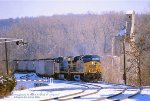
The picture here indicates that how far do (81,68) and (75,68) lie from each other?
5.10 ft

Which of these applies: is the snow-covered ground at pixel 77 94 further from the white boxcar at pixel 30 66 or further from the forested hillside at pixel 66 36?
the forested hillside at pixel 66 36

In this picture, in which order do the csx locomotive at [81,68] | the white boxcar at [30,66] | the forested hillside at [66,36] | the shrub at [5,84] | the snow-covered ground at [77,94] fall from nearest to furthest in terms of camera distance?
the snow-covered ground at [77,94]
the shrub at [5,84]
the csx locomotive at [81,68]
the white boxcar at [30,66]
the forested hillside at [66,36]

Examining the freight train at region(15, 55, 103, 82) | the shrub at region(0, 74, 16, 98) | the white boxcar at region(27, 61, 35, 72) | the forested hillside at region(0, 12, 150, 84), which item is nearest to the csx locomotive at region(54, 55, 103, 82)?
the freight train at region(15, 55, 103, 82)

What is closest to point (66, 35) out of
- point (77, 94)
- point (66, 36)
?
point (66, 36)

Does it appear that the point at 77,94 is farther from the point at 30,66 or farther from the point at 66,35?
the point at 66,35

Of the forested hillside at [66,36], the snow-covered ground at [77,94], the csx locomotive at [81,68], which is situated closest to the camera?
the snow-covered ground at [77,94]

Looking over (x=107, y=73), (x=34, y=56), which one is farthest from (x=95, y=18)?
(x=107, y=73)

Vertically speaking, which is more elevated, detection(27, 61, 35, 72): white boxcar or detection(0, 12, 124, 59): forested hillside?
detection(0, 12, 124, 59): forested hillside

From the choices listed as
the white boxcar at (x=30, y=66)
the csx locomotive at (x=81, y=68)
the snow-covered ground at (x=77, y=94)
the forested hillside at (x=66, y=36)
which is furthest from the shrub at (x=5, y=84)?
the forested hillside at (x=66, y=36)

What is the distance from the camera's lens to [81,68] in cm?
3725

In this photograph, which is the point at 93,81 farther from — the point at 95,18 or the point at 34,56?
the point at 95,18

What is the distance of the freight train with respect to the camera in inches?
1436

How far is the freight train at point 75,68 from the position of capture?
120 feet

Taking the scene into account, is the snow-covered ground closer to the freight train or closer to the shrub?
the shrub
